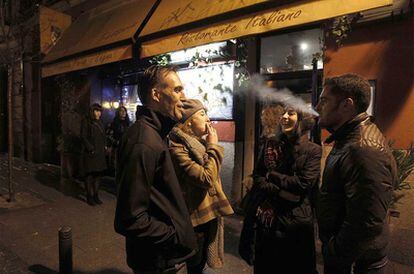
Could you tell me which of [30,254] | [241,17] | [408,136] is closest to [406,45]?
[408,136]

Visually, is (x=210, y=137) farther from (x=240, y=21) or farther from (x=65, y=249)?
(x=240, y=21)

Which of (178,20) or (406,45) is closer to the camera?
(406,45)

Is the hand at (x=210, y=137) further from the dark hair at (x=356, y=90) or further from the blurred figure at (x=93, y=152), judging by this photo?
the blurred figure at (x=93, y=152)

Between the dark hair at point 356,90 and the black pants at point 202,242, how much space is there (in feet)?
5.21

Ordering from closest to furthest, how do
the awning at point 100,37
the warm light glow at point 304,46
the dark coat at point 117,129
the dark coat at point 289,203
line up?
1. the dark coat at point 289,203
2. the warm light glow at point 304,46
3. the awning at point 100,37
4. the dark coat at point 117,129

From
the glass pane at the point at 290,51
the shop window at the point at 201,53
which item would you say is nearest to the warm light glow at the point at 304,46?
the glass pane at the point at 290,51

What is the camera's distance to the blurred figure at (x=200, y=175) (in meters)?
2.72

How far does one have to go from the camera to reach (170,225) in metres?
1.96

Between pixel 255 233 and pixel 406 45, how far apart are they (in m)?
3.12

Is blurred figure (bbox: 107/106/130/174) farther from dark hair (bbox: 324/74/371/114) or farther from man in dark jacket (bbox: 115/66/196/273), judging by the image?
dark hair (bbox: 324/74/371/114)

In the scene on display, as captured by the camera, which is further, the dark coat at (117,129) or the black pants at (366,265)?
the dark coat at (117,129)

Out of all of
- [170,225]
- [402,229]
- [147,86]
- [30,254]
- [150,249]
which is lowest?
[30,254]

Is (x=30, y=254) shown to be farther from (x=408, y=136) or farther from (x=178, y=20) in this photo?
(x=408, y=136)

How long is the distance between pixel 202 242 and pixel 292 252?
0.78 m
